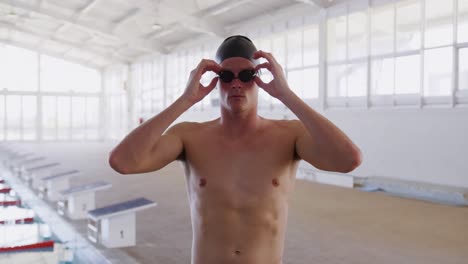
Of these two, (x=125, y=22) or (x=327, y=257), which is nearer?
(x=327, y=257)

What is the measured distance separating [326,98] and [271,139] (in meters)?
12.3

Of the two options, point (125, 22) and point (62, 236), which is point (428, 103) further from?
point (125, 22)

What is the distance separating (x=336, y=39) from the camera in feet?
45.0

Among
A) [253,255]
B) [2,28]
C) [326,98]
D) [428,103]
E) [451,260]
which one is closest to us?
[253,255]

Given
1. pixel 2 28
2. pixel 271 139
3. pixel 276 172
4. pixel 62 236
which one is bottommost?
pixel 62 236

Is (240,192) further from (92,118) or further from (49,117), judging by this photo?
(92,118)

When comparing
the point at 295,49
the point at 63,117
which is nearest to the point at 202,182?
the point at 295,49

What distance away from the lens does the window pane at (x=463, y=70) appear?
10117 millimetres

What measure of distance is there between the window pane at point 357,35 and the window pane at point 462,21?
2.78 m

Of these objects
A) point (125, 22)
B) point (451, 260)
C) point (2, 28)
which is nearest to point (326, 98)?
point (451, 260)

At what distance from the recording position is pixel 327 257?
5.39 m

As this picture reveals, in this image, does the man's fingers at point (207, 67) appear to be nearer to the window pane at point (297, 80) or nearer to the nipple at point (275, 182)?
the nipple at point (275, 182)

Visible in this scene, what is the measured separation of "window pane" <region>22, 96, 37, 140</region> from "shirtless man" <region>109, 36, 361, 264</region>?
31499 mm

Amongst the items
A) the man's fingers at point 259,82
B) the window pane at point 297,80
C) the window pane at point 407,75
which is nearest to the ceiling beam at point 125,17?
the window pane at point 297,80
